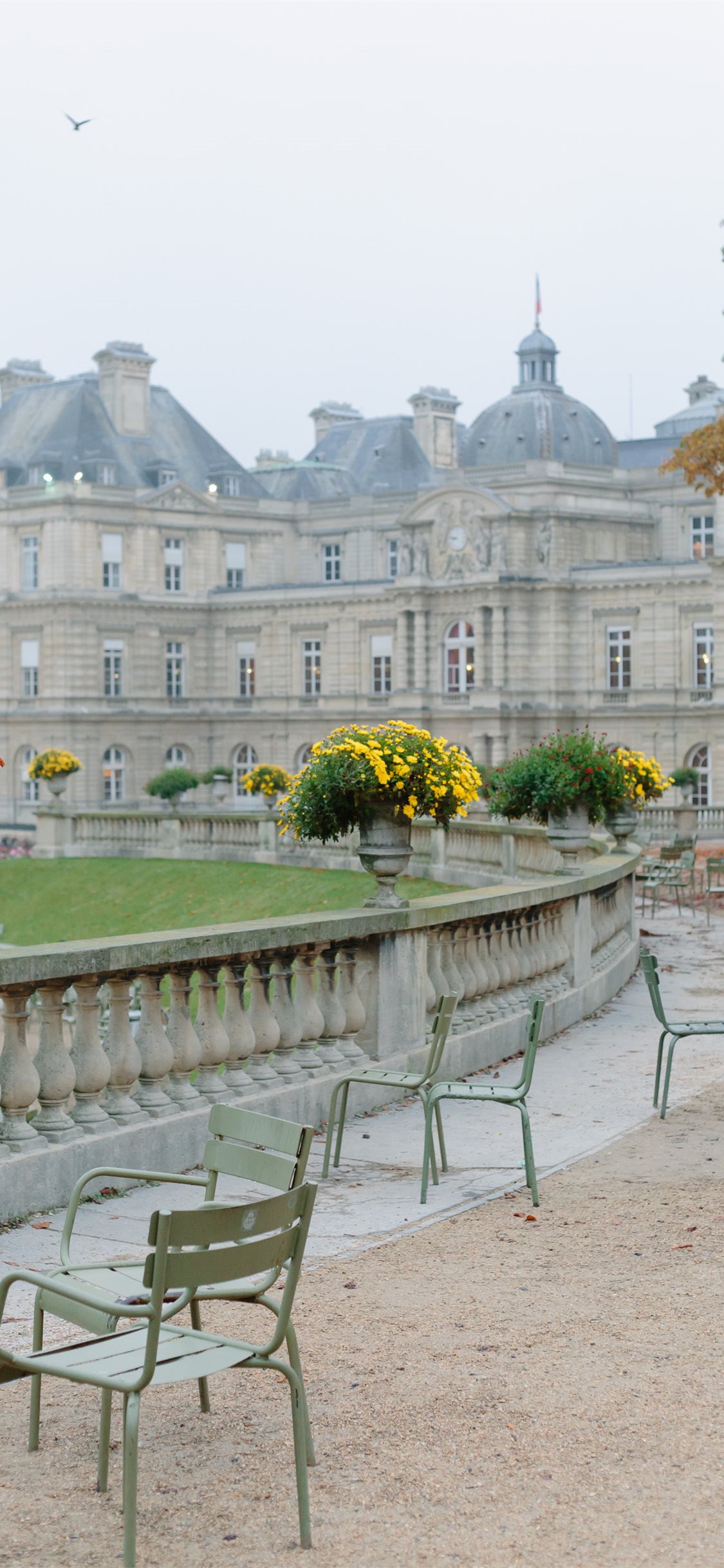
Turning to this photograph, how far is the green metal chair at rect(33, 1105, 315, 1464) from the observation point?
16.3ft

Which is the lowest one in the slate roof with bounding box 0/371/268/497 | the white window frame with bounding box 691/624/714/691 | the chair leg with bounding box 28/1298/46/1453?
the chair leg with bounding box 28/1298/46/1453

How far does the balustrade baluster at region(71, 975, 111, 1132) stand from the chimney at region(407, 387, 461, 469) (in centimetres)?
7048

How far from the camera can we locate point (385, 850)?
12172 mm

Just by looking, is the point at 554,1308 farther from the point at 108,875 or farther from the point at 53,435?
the point at 53,435

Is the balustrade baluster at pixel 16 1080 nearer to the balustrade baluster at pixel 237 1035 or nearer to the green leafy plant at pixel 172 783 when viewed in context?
the balustrade baluster at pixel 237 1035

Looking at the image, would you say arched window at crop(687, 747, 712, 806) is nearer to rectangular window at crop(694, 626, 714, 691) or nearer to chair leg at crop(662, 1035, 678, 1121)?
rectangular window at crop(694, 626, 714, 691)

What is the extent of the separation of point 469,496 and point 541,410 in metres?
7.86

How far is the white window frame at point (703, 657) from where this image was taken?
192 ft

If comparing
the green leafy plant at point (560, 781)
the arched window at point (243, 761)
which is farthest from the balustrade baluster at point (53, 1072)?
the arched window at point (243, 761)

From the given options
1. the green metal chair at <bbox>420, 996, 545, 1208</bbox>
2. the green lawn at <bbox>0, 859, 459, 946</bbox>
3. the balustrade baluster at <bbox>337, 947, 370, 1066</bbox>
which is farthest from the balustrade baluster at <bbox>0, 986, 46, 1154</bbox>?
the green lawn at <bbox>0, 859, 459, 946</bbox>

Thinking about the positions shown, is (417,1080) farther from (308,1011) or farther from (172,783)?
(172,783)

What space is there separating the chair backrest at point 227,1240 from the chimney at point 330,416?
79.7 meters

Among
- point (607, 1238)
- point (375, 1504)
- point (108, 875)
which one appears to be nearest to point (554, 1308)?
point (607, 1238)

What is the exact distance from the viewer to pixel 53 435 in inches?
2749
